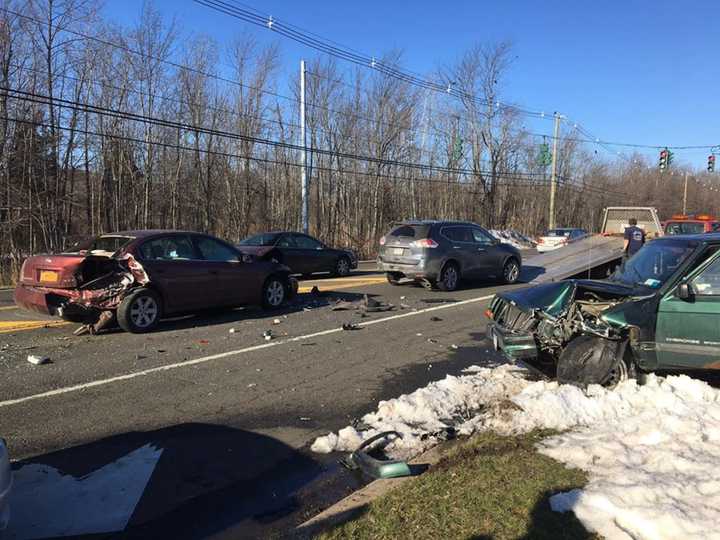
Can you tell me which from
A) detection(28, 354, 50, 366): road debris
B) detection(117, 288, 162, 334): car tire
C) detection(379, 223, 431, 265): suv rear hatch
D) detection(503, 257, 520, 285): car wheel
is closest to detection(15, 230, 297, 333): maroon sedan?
detection(117, 288, 162, 334): car tire

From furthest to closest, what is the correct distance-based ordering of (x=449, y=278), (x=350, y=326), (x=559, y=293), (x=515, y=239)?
(x=515, y=239)
(x=449, y=278)
(x=350, y=326)
(x=559, y=293)

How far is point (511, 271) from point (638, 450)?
1230 centimetres

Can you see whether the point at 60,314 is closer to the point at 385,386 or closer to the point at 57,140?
the point at 385,386

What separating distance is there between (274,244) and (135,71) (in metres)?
13.3

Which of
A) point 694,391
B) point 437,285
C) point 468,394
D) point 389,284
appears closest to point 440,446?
point 468,394

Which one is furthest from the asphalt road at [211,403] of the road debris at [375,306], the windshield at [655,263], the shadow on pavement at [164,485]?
the windshield at [655,263]

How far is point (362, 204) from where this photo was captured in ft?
116

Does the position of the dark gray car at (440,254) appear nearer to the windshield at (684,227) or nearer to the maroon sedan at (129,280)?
the maroon sedan at (129,280)

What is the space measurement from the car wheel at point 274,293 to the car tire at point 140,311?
2.53 meters

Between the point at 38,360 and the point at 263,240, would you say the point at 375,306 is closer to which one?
the point at 38,360

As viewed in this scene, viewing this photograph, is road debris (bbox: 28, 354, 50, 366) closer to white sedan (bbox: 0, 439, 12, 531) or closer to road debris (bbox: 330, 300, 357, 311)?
white sedan (bbox: 0, 439, 12, 531)

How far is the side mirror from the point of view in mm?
5039

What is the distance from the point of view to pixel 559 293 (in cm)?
584

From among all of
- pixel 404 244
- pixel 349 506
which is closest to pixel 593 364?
pixel 349 506
